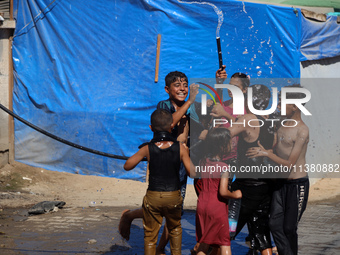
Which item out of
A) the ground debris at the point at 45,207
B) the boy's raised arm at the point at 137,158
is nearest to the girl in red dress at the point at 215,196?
the boy's raised arm at the point at 137,158

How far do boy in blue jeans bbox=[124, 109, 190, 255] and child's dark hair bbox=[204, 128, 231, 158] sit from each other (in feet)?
0.79

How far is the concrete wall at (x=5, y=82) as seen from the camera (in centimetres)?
1025

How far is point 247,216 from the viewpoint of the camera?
5.25m

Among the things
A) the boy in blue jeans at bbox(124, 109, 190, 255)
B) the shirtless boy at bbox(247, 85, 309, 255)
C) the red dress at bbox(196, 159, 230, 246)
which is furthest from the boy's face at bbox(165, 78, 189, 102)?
the shirtless boy at bbox(247, 85, 309, 255)

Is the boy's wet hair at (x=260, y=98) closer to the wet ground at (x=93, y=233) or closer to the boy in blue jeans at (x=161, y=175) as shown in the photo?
the boy in blue jeans at (x=161, y=175)

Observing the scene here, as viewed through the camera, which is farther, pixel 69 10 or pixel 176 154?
pixel 69 10

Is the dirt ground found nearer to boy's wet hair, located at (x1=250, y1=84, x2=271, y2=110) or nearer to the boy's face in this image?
the boy's face

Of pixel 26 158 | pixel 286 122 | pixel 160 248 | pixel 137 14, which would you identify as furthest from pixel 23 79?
pixel 286 122

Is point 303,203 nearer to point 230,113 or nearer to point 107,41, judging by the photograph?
point 230,113

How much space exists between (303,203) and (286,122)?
0.77m

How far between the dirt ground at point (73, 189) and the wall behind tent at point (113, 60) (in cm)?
27

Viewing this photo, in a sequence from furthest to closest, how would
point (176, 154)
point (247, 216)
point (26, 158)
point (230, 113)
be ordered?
point (26, 158) < point (230, 113) < point (247, 216) < point (176, 154)

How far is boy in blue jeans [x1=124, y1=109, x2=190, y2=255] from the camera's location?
4.67 metres

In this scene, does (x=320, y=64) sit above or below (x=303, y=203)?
above
